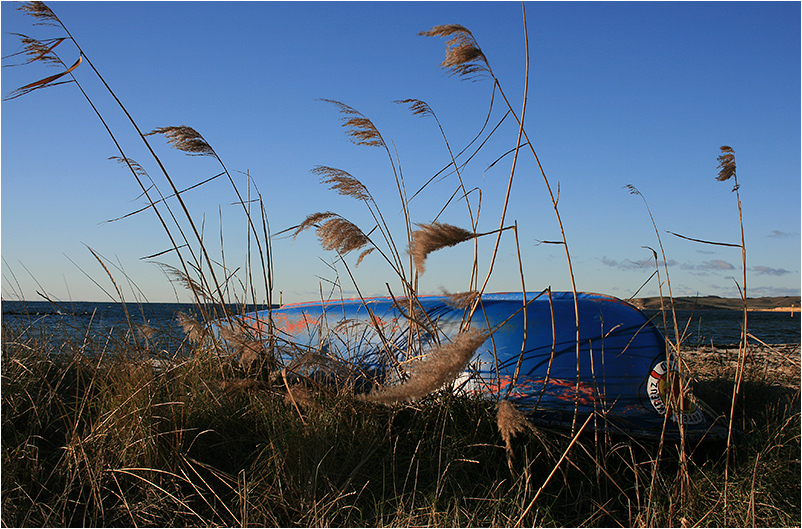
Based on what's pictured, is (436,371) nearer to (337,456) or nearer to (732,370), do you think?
(337,456)

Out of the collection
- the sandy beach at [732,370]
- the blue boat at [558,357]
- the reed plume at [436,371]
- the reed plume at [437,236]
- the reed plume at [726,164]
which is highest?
the reed plume at [726,164]

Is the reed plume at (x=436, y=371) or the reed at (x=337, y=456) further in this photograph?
the reed at (x=337, y=456)

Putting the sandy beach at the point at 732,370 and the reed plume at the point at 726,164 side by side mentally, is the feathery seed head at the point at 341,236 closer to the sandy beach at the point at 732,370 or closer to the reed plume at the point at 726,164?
the reed plume at the point at 726,164

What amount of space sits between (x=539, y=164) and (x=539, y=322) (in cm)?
126

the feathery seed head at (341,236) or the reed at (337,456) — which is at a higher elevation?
the feathery seed head at (341,236)

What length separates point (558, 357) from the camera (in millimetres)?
2822

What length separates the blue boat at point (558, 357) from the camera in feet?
7.60

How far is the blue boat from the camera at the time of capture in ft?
7.60

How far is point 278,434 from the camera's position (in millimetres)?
2086

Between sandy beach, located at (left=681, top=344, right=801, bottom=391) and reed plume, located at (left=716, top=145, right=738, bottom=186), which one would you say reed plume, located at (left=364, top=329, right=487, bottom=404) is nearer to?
reed plume, located at (left=716, top=145, right=738, bottom=186)

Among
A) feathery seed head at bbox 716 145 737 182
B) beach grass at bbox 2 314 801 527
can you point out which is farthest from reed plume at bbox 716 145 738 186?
beach grass at bbox 2 314 801 527

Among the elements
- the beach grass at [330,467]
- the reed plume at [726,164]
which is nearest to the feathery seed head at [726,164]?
the reed plume at [726,164]

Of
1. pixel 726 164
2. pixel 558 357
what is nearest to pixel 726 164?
pixel 726 164

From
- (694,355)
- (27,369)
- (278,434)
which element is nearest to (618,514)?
(278,434)
